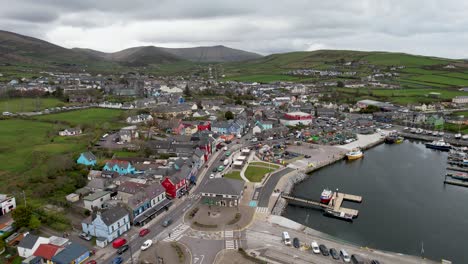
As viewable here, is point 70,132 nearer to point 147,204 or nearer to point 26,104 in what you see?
point 147,204

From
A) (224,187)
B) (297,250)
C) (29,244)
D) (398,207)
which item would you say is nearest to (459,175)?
(398,207)

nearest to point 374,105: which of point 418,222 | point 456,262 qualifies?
point 418,222

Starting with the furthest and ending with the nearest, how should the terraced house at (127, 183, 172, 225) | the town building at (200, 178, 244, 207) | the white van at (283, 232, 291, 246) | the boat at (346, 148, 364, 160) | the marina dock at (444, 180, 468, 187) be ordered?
1. the boat at (346, 148, 364, 160)
2. the marina dock at (444, 180, 468, 187)
3. the town building at (200, 178, 244, 207)
4. the terraced house at (127, 183, 172, 225)
5. the white van at (283, 232, 291, 246)

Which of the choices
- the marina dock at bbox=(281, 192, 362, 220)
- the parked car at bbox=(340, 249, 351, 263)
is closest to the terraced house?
the marina dock at bbox=(281, 192, 362, 220)

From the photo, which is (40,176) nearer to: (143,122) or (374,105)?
(143,122)

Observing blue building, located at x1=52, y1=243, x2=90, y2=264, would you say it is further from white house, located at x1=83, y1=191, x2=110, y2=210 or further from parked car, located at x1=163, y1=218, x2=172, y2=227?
white house, located at x1=83, y1=191, x2=110, y2=210

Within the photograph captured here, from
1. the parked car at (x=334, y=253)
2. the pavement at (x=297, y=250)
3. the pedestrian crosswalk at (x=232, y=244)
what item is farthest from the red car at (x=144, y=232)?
the parked car at (x=334, y=253)
